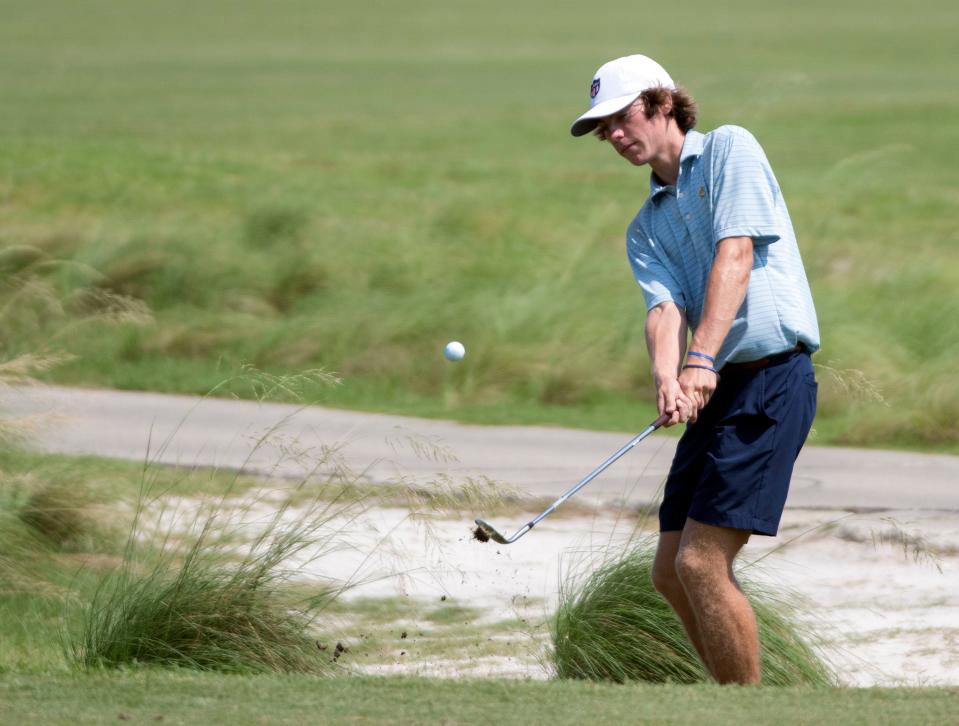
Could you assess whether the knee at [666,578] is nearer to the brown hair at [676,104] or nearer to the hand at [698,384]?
the hand at [698,384]

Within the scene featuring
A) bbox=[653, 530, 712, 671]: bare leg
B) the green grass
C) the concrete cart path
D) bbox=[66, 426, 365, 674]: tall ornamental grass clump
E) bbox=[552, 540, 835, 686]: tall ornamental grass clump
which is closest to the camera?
the green grass

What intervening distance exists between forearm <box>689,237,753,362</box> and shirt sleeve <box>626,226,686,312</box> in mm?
405

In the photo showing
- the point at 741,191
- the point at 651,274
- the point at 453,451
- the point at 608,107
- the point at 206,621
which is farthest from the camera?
the point at 453,451

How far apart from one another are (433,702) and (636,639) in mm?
1424

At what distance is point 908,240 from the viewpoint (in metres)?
20.3

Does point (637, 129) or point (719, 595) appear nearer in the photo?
point (719, 595)

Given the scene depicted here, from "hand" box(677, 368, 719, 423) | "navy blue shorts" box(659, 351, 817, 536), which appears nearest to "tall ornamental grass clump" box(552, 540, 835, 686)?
"navy blue shorts" box(659, 351, 817, 536)

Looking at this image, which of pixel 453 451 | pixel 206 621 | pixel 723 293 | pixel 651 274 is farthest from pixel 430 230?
pixel 723 293

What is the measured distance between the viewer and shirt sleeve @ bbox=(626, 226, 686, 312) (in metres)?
5.13

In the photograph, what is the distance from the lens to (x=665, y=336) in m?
5.03

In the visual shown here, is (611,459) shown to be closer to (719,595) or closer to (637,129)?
(719,595)

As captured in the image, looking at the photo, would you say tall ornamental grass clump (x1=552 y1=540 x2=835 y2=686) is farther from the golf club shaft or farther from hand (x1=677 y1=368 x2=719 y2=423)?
hand (x1=677 y1=368 x2=719 y2=423)

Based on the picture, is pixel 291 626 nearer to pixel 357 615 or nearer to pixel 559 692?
pixel 559 692

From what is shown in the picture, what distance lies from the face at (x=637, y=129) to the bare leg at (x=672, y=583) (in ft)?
3.56
